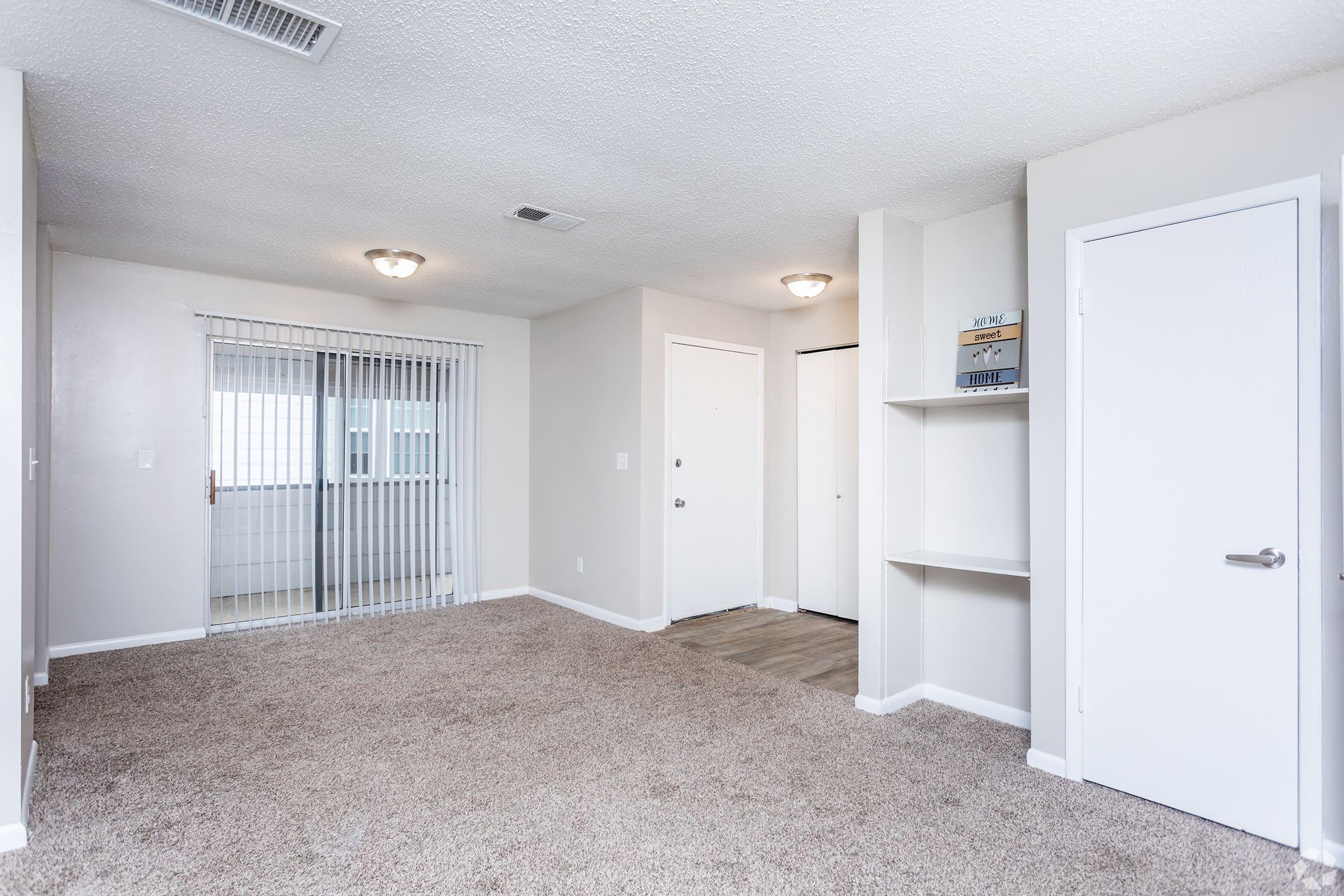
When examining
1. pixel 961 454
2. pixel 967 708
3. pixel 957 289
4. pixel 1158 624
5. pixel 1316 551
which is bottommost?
pixel 967 708

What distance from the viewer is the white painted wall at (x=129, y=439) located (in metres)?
4.36

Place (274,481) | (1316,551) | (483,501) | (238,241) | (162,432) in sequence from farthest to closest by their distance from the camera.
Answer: (483,501) → (274,481) → (162,432) → (238,241) → (1316,551)

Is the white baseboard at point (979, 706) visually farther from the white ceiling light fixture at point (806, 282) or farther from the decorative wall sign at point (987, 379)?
the white ceiling light fixture at point (806, 282)

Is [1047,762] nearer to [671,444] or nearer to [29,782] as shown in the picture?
[671,444]

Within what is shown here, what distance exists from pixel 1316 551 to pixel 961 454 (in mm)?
1499

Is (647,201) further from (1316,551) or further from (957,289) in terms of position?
(1316,551)

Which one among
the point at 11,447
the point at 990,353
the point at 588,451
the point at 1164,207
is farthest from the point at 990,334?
the point at 11,447

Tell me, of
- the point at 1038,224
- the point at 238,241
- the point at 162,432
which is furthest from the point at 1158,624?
the point at 162,432

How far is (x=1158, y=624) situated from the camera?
255cm

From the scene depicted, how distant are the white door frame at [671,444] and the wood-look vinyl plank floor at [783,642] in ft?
1.07

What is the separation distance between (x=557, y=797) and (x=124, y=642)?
3.57m

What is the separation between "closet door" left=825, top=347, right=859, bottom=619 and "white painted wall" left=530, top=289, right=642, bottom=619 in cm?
152

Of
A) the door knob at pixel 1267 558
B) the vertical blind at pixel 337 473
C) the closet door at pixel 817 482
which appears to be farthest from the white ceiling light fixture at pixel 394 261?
the door knob at pixel 1267 558

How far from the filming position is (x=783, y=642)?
15.6 feet
